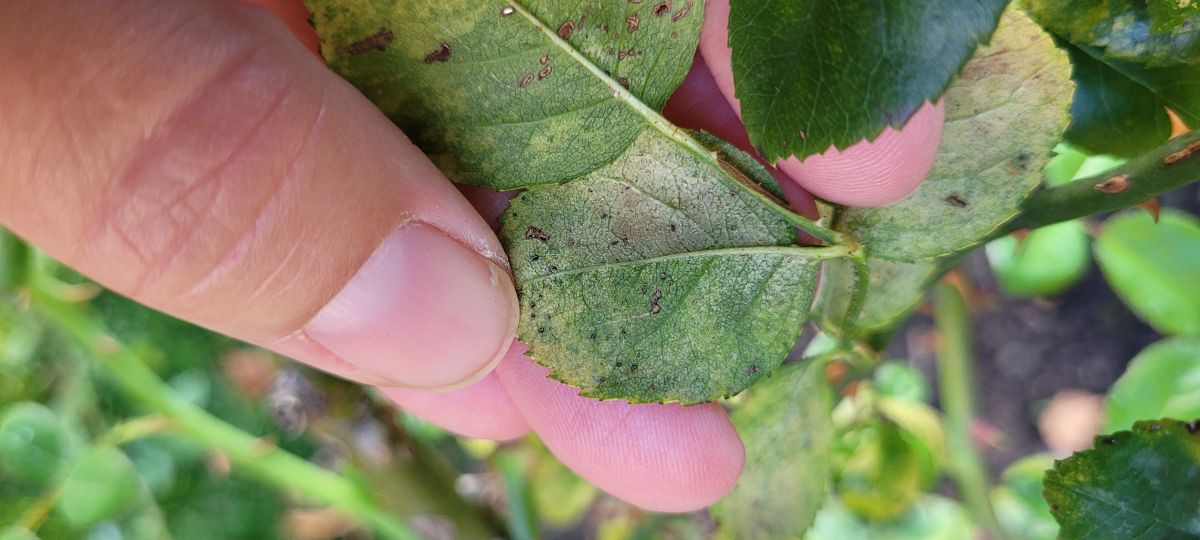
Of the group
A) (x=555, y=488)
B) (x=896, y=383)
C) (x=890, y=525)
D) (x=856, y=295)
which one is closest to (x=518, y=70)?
(x=856, y=295)

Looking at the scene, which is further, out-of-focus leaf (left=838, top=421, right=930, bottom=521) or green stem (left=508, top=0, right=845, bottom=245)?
out-of-focus leaf (left=838, top=421, right=930, bottom=521)

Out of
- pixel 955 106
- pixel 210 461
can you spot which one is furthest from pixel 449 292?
pixel 210 461

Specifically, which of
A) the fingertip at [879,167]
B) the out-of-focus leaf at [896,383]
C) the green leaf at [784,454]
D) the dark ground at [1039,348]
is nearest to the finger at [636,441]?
the green leaf at [784,454]

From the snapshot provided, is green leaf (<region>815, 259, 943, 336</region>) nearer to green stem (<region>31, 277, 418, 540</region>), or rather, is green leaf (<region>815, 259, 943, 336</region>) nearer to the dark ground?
green stem (<region>31, 277, 418, 540</region>)

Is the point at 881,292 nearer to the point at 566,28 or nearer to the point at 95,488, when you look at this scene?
the point at 566,28

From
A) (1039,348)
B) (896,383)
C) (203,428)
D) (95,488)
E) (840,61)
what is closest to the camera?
(840,61)

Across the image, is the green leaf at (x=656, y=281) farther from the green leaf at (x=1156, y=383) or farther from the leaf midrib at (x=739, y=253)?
the green leaf at (x=1156, y=383)

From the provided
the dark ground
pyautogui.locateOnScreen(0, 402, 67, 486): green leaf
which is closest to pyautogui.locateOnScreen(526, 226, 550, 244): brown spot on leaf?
pyautogui.locateOnScreen(0, 402, 67, 486): green leaf
